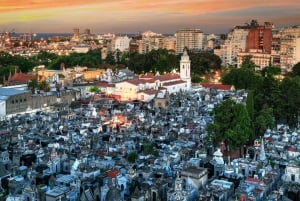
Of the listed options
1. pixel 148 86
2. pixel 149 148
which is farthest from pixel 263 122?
pixel 148 86

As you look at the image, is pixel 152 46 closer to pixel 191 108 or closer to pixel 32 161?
pixel 191 108

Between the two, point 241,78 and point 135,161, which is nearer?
point 135,161

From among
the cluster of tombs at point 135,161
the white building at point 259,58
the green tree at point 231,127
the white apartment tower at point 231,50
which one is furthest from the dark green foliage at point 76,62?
the green tree at point 231,127

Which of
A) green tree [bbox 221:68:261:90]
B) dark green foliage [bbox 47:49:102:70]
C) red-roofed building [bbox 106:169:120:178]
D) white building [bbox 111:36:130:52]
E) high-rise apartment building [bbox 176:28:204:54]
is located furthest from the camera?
white building [bbox 111:36:130:52]

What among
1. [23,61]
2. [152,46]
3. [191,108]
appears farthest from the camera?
[152,46]

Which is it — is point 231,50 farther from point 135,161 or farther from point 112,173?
point 112,173

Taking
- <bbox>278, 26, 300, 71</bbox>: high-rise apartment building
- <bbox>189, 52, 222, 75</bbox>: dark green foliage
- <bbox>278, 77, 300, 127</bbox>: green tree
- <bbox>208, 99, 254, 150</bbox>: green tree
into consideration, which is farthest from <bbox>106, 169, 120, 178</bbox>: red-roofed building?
<bbox>278, 26, 300, 71</bbox>: high-rise apartment building

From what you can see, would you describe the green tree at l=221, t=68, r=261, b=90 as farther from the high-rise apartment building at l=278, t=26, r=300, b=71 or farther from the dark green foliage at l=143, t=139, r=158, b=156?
the dark green foliage at l=143, t=139, r=158, b=156

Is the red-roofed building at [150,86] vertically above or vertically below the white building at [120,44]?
below

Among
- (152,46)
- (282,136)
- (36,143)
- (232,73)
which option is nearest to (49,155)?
(36,143)

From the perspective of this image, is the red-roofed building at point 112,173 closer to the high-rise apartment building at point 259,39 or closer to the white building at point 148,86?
the white building at point 148,86

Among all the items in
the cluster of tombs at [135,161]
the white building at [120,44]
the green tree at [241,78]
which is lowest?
the cluster of tombs at [135,161]
